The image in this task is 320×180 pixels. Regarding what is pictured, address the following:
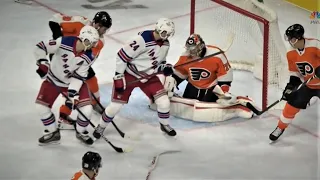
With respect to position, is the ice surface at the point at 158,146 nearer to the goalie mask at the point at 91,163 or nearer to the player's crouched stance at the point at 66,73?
the player's crouched stance at the point at 66,73

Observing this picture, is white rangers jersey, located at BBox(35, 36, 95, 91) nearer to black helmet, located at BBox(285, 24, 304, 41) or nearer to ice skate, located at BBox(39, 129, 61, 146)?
ice skate, located at BBox(39, 129, 61, 146)

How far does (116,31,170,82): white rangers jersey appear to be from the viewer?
12.3ft

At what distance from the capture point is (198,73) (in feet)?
13.5

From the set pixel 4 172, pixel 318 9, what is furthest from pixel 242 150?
pixel 318 9

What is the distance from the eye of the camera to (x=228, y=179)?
3.53 meters

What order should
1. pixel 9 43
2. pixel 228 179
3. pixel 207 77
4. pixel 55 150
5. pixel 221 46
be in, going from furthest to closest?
pixel 9 43 < pixel 221 46 < pixel 207 77 < pixel 55 150 < pixel 228 179

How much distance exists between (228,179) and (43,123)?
100cm

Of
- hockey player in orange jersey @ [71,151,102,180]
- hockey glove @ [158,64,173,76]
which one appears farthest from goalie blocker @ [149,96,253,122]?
hockey player in orange jersey @ [71,151,102,180]

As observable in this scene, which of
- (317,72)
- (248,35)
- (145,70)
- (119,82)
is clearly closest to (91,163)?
(119,82)

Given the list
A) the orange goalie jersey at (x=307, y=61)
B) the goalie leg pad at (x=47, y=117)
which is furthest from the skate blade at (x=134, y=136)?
the orange goalie jersey at (x=307, y=61)

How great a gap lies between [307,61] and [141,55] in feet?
2.80

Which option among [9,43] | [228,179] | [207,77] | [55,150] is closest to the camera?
[228,179]

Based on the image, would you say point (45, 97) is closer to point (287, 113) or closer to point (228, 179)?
point (228, 179)

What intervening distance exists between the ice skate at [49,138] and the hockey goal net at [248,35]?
1.19 meters
